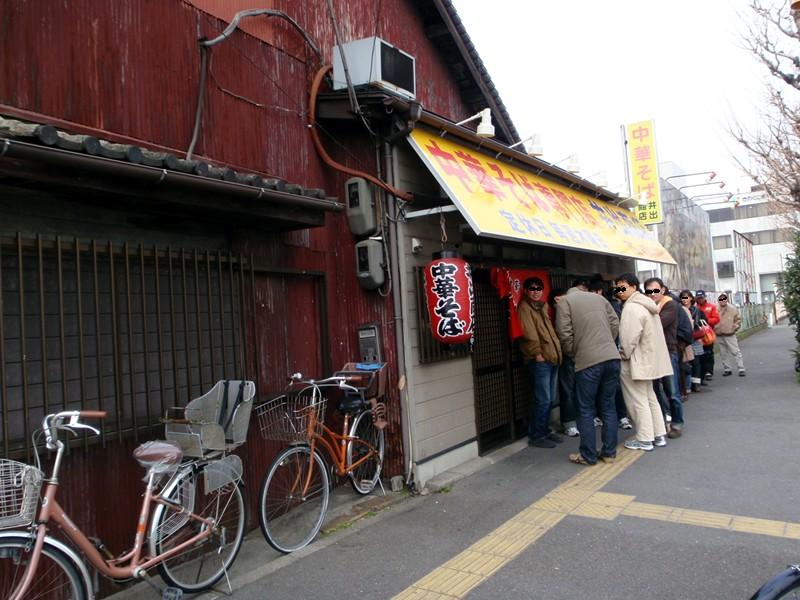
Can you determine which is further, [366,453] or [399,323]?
[399,323]

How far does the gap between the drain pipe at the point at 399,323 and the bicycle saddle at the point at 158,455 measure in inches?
110

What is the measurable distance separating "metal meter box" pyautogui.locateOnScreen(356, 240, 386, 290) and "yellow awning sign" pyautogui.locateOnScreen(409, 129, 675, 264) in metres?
0.96

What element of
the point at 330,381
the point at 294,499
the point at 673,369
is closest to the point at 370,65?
the point at 330,381

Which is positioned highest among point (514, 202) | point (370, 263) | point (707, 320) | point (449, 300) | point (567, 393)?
point (514, 202)

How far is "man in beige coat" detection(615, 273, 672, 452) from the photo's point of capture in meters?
7.04

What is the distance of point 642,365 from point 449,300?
2853mm

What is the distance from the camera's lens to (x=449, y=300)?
5840 mm

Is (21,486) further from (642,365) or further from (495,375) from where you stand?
(642,365)

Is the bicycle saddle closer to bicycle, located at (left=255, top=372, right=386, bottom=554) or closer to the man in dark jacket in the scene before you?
bicycle, located at (left=255, top=372, right=386, bottom=554)

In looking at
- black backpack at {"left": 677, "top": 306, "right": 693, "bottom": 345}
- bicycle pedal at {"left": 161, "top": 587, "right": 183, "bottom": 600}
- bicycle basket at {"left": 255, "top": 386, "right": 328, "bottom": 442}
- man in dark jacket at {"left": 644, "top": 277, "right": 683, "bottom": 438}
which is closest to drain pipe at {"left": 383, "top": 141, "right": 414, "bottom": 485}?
bicycle basket at {"left": 255, "top": 386, "right": 328, "bottom": 442}

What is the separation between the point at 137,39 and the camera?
4516 millimetres

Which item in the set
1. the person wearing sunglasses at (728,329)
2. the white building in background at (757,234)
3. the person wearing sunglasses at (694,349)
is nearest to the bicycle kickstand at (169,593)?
the person wearing sunglasses at (694,349)

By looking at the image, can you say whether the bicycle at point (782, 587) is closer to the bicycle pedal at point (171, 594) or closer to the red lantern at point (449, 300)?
the bicycle pedal at point (171, 594)

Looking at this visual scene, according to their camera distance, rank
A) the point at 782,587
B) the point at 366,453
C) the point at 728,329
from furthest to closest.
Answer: the point at 728,329
the point at 366,453
the point at 782,587
